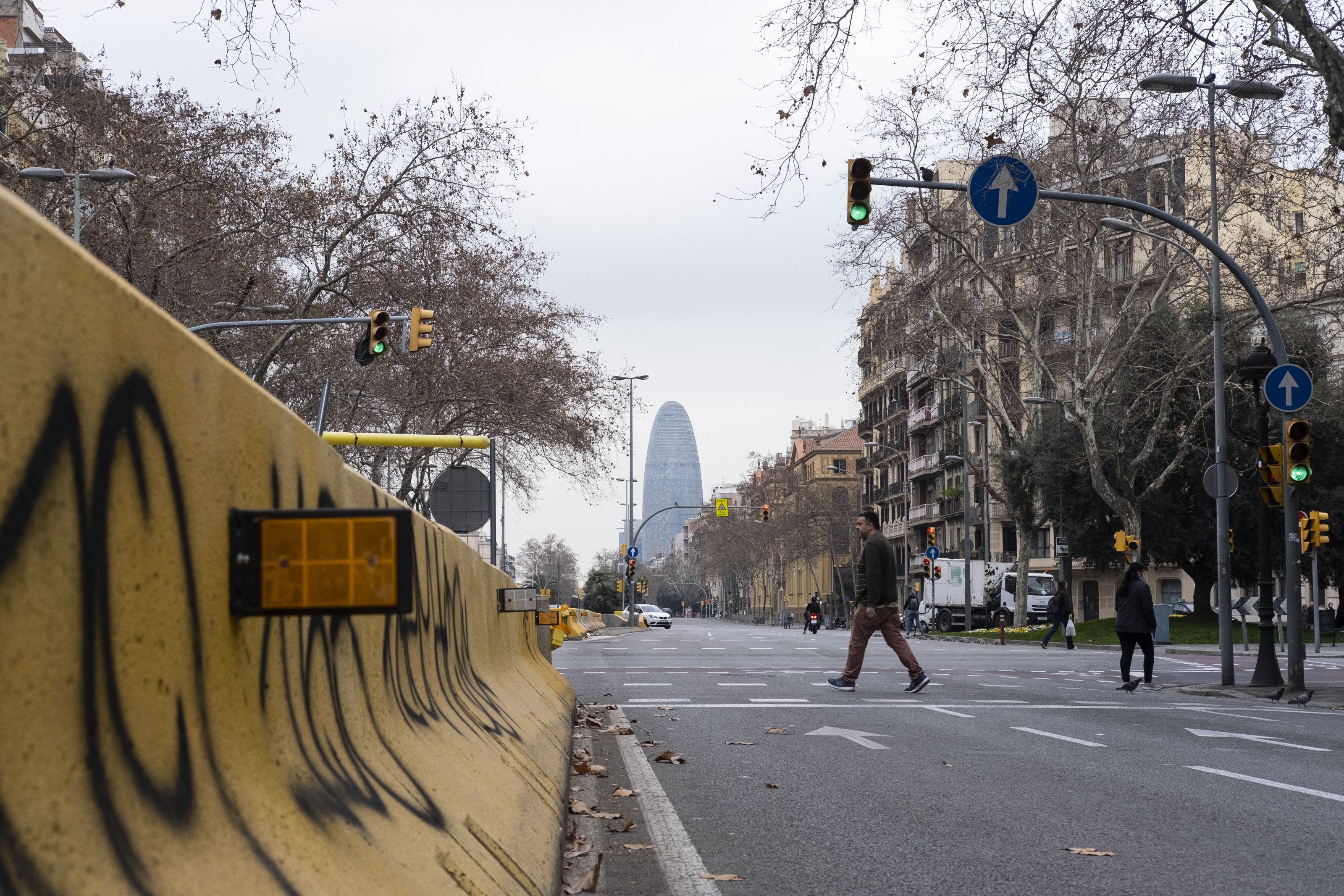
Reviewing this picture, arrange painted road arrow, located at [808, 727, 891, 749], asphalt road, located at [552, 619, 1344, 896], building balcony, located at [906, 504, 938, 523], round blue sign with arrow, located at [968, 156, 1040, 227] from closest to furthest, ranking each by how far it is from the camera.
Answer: asphalt road, located at [552, 619, 1344, 896] < painted road arrow, located at [808, 727, 891, 749] < round blue sign with arrow, located at [968, 156, 1040, 227] < building balcony, located at [906, 504, 938, 523]

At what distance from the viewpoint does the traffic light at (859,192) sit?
16.8 meters

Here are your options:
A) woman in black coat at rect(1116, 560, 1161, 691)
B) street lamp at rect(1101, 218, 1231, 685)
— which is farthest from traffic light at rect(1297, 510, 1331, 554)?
woman in black coat at rect(1116, 560, 1161, 691)

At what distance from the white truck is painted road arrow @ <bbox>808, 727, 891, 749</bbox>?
1729 inches

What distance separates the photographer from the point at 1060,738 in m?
10.6

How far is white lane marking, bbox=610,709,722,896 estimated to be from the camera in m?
5.21

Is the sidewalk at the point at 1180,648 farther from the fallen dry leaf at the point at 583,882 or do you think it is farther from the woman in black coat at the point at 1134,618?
the fallen dry leaf at the point at 583,882

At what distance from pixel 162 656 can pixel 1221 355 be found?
21.4m

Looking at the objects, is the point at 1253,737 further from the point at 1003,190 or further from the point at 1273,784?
the point at 1003,190

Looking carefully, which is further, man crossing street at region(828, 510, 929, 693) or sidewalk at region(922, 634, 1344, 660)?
sidewalk at region(922, 634, 1344, 660)

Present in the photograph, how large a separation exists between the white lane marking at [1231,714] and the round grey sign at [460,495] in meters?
7.04

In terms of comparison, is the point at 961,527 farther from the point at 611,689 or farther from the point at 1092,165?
the point at 611,689

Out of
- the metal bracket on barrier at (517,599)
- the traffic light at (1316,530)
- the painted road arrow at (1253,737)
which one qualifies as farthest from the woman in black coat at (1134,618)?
the metal bracket on barrier at (517,599)

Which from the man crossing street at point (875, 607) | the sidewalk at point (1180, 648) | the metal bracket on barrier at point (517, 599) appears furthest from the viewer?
the sidewalk at point (1180, 648)

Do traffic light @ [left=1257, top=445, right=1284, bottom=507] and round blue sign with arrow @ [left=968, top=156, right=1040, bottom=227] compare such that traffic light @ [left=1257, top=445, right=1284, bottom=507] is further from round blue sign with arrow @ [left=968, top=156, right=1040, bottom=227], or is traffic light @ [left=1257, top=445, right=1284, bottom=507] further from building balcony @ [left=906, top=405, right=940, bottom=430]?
building balcony @ [left=906, top=405, right=940, bottom=430]
